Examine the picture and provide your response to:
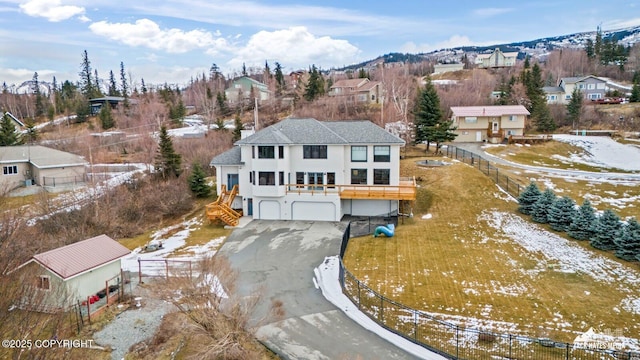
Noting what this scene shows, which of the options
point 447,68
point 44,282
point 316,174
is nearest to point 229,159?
point 316,174

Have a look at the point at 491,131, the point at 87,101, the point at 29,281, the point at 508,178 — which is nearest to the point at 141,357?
the point at 29,281

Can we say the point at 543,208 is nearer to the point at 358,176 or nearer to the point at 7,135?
the point at 358,176

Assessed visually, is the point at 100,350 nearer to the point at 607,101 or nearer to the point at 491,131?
the point at 491,131

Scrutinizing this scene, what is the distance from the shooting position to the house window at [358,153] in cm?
3372

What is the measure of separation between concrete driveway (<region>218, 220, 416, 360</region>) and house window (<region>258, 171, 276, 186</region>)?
2979 mm

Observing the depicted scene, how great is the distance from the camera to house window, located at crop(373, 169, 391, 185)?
3362cm

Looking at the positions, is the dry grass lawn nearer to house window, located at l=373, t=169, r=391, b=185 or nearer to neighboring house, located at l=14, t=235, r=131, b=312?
house window, located at l=373, t=169, r=391, b=185

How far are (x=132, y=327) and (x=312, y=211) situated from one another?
17.2 meters

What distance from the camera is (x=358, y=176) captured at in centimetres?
3403

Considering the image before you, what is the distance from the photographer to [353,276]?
21734mm

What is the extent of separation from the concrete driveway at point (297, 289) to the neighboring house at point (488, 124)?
113 ft

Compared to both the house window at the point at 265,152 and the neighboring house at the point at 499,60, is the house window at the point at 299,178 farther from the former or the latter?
the neighboring house at the point at 499,60

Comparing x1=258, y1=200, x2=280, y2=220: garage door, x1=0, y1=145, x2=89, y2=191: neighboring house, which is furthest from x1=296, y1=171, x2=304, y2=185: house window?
x1=0, y1=145, x2=89, y2=191: neighboring house

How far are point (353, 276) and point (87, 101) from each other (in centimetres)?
8125
